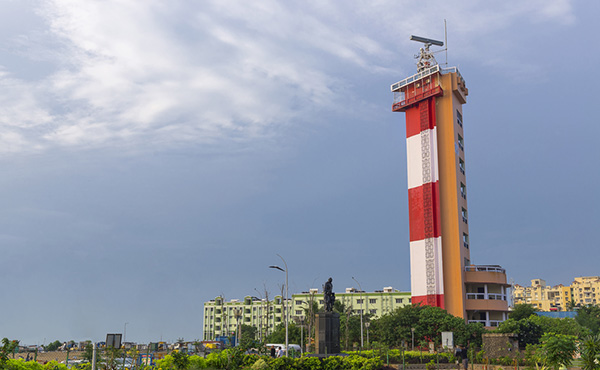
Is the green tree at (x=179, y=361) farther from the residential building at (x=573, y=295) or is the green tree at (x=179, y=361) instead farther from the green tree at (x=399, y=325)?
the residential building at (x=573, y=295)

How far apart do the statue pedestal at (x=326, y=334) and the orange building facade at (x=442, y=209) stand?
104 ft

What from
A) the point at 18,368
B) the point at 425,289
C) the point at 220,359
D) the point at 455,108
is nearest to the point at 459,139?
the point at 455,108

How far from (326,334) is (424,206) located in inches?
1428

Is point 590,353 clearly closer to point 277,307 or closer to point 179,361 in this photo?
point 179,361

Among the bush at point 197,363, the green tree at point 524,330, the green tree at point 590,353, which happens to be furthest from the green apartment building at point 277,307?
the green tree at point 590,353

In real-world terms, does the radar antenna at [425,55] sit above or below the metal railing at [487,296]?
above

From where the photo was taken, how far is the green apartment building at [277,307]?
115750 millimetres

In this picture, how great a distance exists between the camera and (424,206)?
7038cm

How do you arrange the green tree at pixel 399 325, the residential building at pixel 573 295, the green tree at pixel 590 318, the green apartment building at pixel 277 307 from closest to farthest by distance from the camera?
the green tree at pixel 399 325 < the green tree at pixel 590 318 < the green apartment building at pixel 277 307 < the residential building at pixel 573 295

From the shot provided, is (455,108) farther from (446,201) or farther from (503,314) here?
(503,314)

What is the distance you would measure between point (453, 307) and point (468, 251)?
881cm

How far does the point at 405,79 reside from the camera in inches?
3054

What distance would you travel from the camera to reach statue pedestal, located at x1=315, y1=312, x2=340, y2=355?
38.0m

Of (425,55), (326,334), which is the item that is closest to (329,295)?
(326,334)
